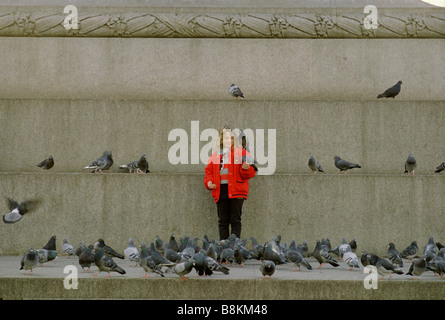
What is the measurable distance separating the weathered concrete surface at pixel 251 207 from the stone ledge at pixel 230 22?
13.3ft

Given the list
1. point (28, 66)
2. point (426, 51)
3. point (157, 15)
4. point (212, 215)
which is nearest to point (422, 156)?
point (426, 51)

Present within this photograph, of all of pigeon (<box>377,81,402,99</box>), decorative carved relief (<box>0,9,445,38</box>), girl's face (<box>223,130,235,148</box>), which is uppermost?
decorative carved relief (<box>0,9,445,38</box>)

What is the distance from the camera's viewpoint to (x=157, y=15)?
1480 centimetres

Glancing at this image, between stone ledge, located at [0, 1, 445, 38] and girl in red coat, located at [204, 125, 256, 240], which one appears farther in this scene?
stone ledge, located at [0, 1, 445, 38]

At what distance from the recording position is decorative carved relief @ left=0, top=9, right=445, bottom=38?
48.3ft

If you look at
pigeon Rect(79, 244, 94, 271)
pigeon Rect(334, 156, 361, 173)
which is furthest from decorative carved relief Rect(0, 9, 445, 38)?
pigeon Rect(79, 244, 94, 271)

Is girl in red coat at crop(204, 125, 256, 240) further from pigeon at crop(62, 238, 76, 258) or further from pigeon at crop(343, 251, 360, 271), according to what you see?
pigeon at crop(62, 238, 76, 258)

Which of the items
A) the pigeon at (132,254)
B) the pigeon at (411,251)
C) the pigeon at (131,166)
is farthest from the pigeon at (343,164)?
the pigeon at (132,254)

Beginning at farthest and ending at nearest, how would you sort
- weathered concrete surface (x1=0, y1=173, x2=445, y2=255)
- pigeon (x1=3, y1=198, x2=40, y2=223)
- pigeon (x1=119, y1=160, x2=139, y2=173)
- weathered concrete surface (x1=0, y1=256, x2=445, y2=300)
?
pigeon (x1=119, y1=160, x2=139, y2=173) → weathered concrete surface (x1=0, y1=173, x2=445, y2=255) → pigeon (x1=3, y1=198, x2=40, y2=223) → weathered concrete surface (x1=0, y1=256, x2=445, y2=300)

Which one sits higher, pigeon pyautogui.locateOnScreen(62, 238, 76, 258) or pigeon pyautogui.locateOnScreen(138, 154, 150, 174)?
pigeon pyautogui.locateOnScreen(138, 154, 150, 174)

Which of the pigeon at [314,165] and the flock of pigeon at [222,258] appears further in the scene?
the pigeon at [314,165]

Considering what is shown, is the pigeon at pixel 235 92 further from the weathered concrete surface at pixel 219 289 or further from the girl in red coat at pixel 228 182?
the weathered concrete surface at pixel 219 289

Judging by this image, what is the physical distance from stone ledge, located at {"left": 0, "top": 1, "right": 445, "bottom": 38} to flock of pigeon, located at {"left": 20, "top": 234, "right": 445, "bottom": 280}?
5469 mm

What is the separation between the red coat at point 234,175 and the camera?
11.5 m
